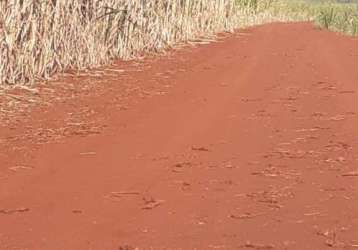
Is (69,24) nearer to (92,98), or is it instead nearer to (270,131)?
(92,98)

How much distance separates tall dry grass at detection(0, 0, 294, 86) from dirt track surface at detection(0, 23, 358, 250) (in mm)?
786

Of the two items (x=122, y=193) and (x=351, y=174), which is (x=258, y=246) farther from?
(x=351, y=174)

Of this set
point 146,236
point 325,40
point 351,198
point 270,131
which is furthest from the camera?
point 325,40

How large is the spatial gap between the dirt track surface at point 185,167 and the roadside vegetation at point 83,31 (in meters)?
0.78

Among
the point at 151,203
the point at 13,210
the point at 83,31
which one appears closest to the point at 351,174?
the point at 151,203

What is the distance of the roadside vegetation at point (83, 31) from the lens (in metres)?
10.5

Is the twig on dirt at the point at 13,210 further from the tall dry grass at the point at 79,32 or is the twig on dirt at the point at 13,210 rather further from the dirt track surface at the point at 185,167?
the tall dry grass at the point at 79,32

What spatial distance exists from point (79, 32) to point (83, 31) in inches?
8.0

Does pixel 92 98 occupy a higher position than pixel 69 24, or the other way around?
pixel 69 24

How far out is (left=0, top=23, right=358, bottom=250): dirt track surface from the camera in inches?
192

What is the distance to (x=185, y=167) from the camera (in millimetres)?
6383

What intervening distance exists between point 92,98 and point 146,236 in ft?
17.7

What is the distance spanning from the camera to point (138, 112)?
883cm

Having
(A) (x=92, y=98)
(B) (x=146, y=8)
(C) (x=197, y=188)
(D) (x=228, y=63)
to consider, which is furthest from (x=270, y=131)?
(B) (x=146, y=8)
